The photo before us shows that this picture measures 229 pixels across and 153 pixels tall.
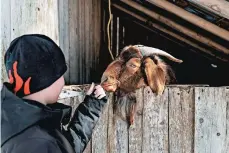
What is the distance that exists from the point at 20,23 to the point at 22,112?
60cm

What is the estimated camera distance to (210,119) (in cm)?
225

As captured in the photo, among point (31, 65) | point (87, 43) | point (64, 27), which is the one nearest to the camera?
point (31, 65)

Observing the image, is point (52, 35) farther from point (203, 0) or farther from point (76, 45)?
point (76, 45)

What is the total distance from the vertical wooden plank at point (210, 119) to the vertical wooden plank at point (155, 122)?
189mm

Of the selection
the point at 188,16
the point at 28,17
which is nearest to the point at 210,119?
the point at 188,16

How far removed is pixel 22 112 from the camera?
47.5 inches

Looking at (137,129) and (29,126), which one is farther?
(137,129)

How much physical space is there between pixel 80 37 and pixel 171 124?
138 centimetres

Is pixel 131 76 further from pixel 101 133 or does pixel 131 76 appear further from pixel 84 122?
pixel 84 122

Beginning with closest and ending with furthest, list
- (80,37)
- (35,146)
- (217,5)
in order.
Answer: (35,146) < (217,5) < (80,37)

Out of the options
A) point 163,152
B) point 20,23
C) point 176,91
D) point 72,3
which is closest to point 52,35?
point 20,23

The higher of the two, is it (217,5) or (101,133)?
(217,5)

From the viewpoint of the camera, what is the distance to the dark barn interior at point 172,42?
3.65m

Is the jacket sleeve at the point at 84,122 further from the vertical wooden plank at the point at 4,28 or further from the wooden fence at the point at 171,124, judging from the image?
the wooden fence at the point at 171,124
